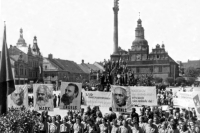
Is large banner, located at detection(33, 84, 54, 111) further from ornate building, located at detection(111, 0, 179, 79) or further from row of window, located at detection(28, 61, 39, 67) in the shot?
ornate building, located at detection(111, 0, 179, 79)

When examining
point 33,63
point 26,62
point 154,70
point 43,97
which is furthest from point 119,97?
point 154,70

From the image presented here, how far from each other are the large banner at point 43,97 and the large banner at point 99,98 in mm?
1518

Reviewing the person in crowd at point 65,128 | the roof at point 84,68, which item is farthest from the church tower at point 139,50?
the person in crowd at point 65,128

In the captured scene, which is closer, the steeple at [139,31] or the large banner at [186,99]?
the large banner at [186,99]

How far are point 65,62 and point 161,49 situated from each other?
28735 mm

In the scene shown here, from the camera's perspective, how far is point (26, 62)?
261 ft

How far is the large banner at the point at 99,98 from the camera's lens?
43.2ft

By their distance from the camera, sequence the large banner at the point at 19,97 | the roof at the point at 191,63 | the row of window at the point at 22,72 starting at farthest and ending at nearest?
1. the roof at the point at 191,63
2. the row of window at the point at 22,72
3. the large banner at the point at 19,97

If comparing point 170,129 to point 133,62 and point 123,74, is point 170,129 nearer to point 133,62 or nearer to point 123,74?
point 123,74

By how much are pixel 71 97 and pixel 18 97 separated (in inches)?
94.1

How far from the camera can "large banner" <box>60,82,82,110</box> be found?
12328 mm

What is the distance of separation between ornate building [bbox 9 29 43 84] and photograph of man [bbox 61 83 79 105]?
195 ft

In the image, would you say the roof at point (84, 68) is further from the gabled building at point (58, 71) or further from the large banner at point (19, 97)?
the large banner at point (19, 97)

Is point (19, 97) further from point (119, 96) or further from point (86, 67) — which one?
point (86, 67)
